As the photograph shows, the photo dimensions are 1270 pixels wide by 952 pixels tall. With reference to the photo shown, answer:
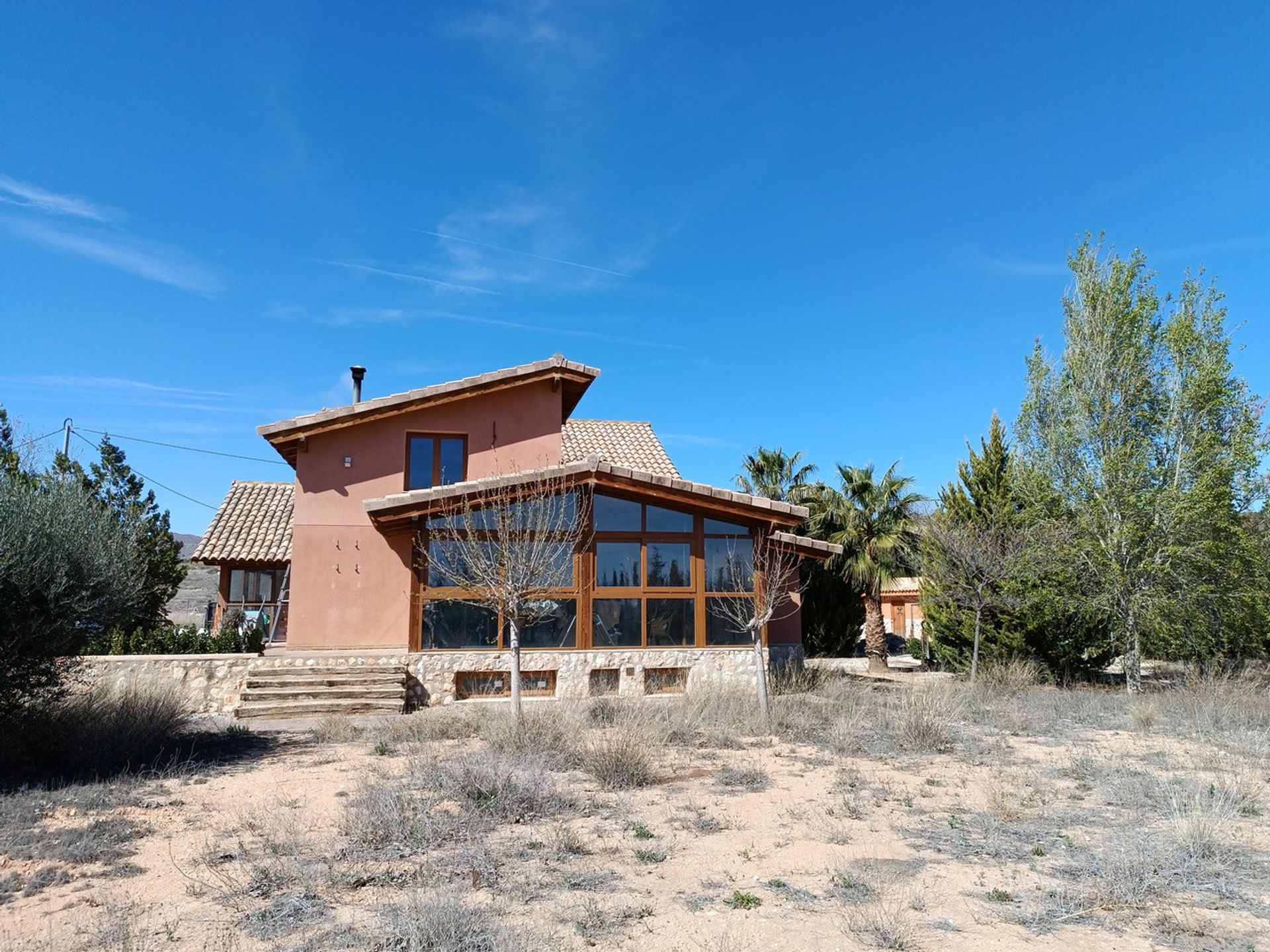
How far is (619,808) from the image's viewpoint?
305 inches

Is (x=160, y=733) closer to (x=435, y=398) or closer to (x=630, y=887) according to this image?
(x=630, y=887)

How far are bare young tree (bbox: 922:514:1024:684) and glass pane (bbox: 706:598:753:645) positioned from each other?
5130 mm

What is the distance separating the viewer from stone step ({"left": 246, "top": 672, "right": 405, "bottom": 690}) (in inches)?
551

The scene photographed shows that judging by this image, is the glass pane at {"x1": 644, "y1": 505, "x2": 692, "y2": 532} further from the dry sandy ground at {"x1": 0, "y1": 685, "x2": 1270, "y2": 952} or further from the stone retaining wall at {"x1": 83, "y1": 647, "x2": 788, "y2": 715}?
the dry sandy ground at {"x1": 0, "y1": 685, "x2": 1270, "y2": 952}

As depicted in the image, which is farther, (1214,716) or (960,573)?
(960,573)

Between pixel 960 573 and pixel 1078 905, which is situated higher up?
pixel 960 573

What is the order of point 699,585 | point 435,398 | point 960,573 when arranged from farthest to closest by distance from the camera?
point 960,573, point 435,398, point 699,585

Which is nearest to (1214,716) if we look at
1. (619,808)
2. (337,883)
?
(619,808)

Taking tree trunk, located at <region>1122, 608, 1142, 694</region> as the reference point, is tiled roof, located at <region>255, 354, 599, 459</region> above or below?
above

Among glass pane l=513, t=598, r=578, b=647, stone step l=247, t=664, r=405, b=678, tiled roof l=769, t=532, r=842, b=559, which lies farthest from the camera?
tiled roof l=769, t=532, r=842, b=559

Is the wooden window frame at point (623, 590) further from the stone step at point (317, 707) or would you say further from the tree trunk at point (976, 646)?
the tree trunk at point (976, 646)

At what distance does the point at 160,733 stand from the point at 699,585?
9.18 metres

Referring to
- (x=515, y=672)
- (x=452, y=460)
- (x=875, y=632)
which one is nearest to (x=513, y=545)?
(x=515, y=672)

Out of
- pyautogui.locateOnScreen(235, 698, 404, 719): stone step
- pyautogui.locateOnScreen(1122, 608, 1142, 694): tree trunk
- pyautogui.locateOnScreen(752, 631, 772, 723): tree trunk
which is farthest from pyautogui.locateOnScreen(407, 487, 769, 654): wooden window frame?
pyautogui.locateOnScreen(1122, 608, 1142, 694): tree trunk
